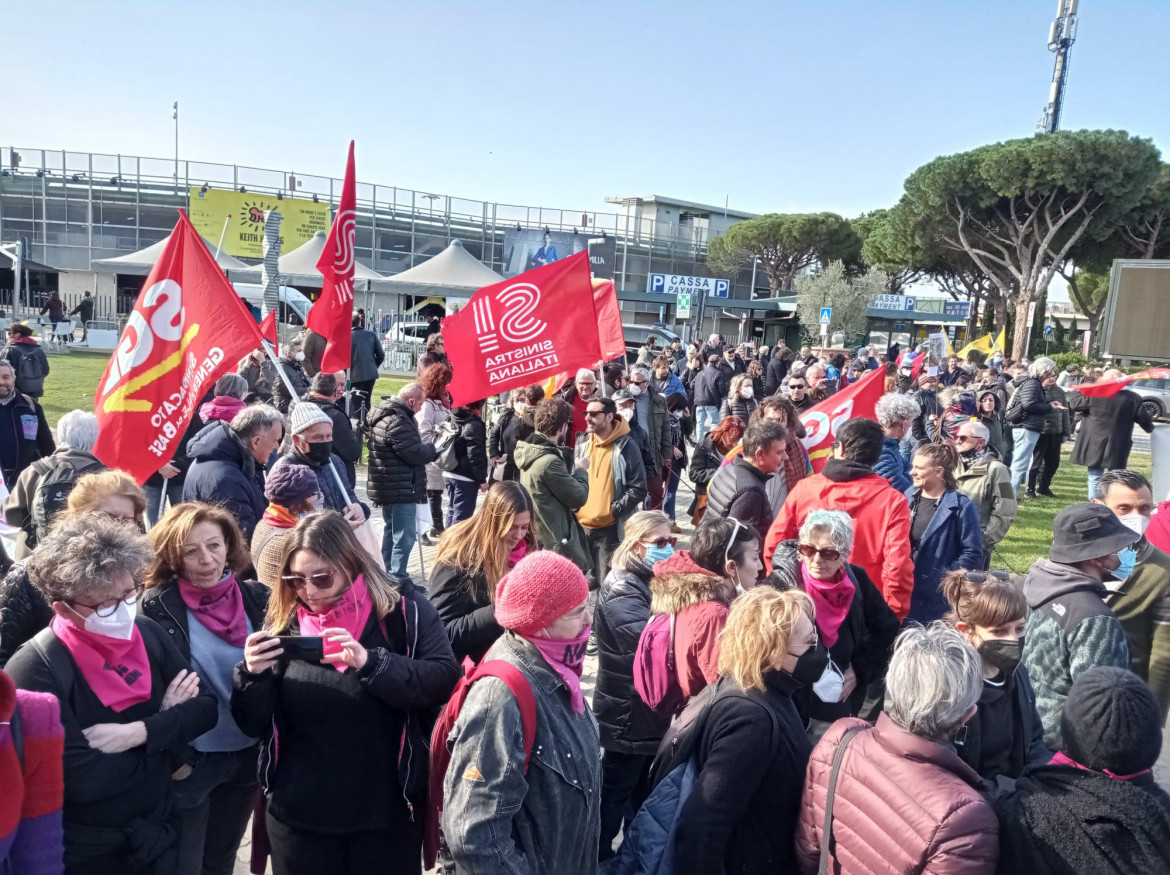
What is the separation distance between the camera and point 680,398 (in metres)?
10.1

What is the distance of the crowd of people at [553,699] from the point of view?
217 centimetres

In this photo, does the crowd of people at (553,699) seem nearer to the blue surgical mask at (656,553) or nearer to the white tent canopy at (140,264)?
the blue surgical mask at (656,553)

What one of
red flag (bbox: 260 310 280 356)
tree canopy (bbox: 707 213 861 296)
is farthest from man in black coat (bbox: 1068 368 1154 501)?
tree canopy (bbox: 707 213 861 296)

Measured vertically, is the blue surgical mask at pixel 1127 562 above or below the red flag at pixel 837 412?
below

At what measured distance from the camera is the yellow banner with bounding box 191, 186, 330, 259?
37.4 meters

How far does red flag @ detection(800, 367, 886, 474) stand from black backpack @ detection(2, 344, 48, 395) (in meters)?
8.11

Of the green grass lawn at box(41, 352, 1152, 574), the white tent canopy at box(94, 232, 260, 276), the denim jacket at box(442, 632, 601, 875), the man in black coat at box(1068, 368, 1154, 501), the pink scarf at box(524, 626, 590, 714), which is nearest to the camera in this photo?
the denim jacket at box(442, 632, 601, 875)

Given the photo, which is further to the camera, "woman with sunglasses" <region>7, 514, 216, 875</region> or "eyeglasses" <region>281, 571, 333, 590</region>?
"eyeglasses" <region>281, 571, 333, 590</region>

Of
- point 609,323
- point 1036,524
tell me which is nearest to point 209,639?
point 609,323

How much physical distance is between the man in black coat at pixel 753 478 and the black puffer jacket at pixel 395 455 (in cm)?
247

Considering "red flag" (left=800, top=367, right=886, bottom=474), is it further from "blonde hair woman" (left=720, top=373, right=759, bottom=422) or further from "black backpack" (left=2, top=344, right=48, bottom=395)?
"black backpack" (left=2, top=344, right=48, bottom=395)

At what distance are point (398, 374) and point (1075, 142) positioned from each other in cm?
2729

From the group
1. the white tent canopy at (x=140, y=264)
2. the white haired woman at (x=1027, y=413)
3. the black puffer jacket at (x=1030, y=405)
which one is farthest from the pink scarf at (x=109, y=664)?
the white tent canopy at (x=140, y=264)

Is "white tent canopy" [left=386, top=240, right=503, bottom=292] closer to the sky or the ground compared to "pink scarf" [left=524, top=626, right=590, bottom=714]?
closer to the sky
